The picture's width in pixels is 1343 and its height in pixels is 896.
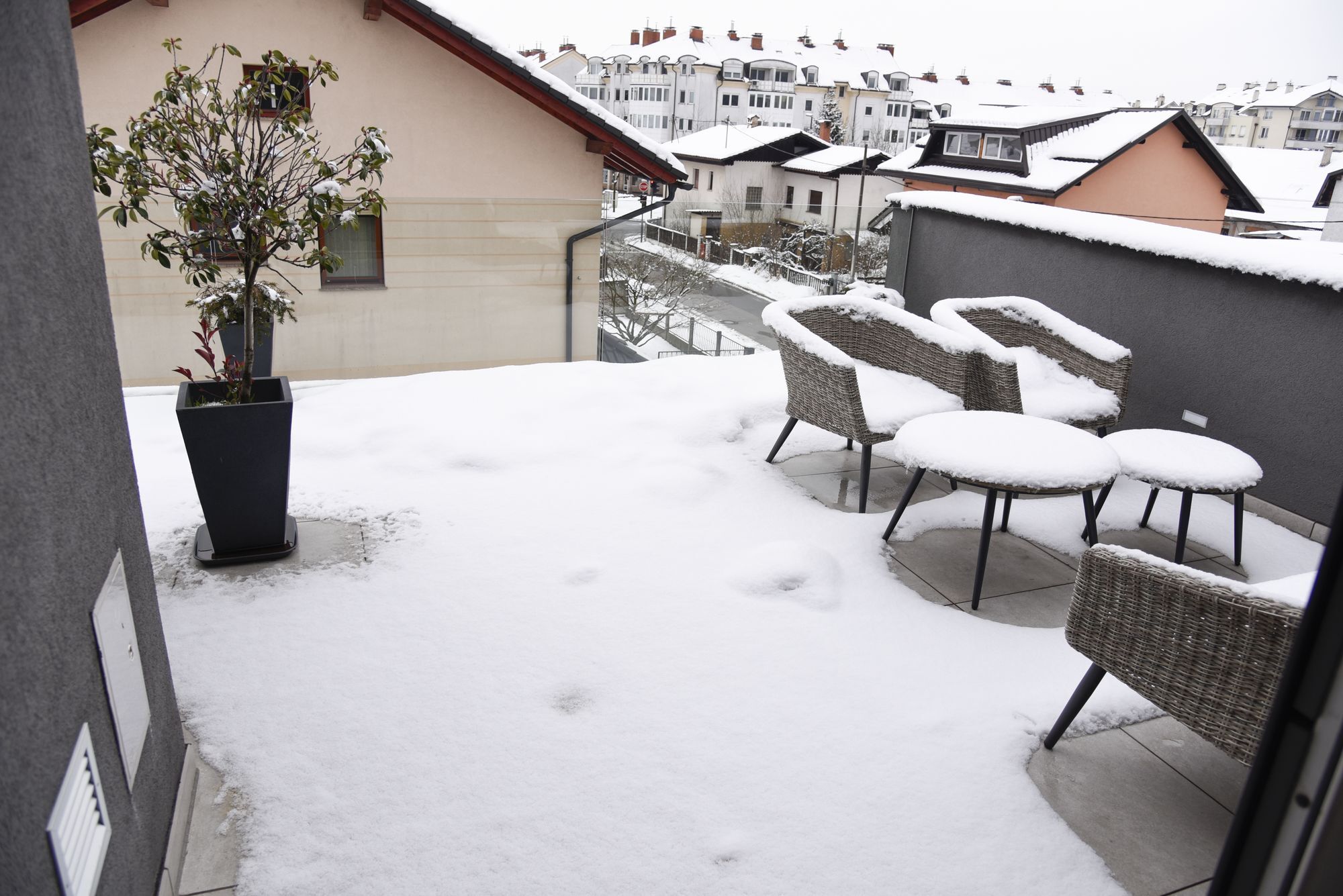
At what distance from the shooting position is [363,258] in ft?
17.7

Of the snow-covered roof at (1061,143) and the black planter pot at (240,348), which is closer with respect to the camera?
the black planter pot at (240,348)

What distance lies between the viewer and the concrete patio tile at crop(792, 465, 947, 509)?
144 inches

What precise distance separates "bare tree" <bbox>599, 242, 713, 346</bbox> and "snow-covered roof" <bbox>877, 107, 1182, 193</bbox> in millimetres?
10992

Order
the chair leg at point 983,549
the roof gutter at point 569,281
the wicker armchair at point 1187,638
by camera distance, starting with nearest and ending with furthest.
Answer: the wicker armchair at point 1187,638
the chair leg at point 983,549
the roof gutter at point 569,281

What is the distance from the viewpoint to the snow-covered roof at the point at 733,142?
26.7 meters

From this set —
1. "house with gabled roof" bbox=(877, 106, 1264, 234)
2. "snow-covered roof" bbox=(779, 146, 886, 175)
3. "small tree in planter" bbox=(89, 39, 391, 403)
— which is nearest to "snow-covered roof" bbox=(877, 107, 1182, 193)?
"house with gabled roof" bbox=(877, 106, 1264, 234)

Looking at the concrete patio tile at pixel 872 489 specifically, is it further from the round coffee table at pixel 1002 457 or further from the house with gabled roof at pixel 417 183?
the house with gabled roof at pixel 417 183

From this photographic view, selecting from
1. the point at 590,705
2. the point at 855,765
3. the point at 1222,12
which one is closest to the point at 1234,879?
the point at 1222,12

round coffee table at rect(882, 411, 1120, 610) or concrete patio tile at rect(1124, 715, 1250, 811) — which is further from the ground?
round coffee table at rect(882, 411, 1120, 610)

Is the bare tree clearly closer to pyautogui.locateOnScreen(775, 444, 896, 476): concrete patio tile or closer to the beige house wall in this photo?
the beige house wall

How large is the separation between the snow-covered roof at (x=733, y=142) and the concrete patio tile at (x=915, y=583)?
82.2 feet

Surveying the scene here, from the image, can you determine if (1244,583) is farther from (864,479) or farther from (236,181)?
(236,181)

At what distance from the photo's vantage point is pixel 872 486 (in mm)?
3887

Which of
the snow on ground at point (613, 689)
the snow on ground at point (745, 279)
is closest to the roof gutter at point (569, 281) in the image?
the snow on ground at point (745, 279)
